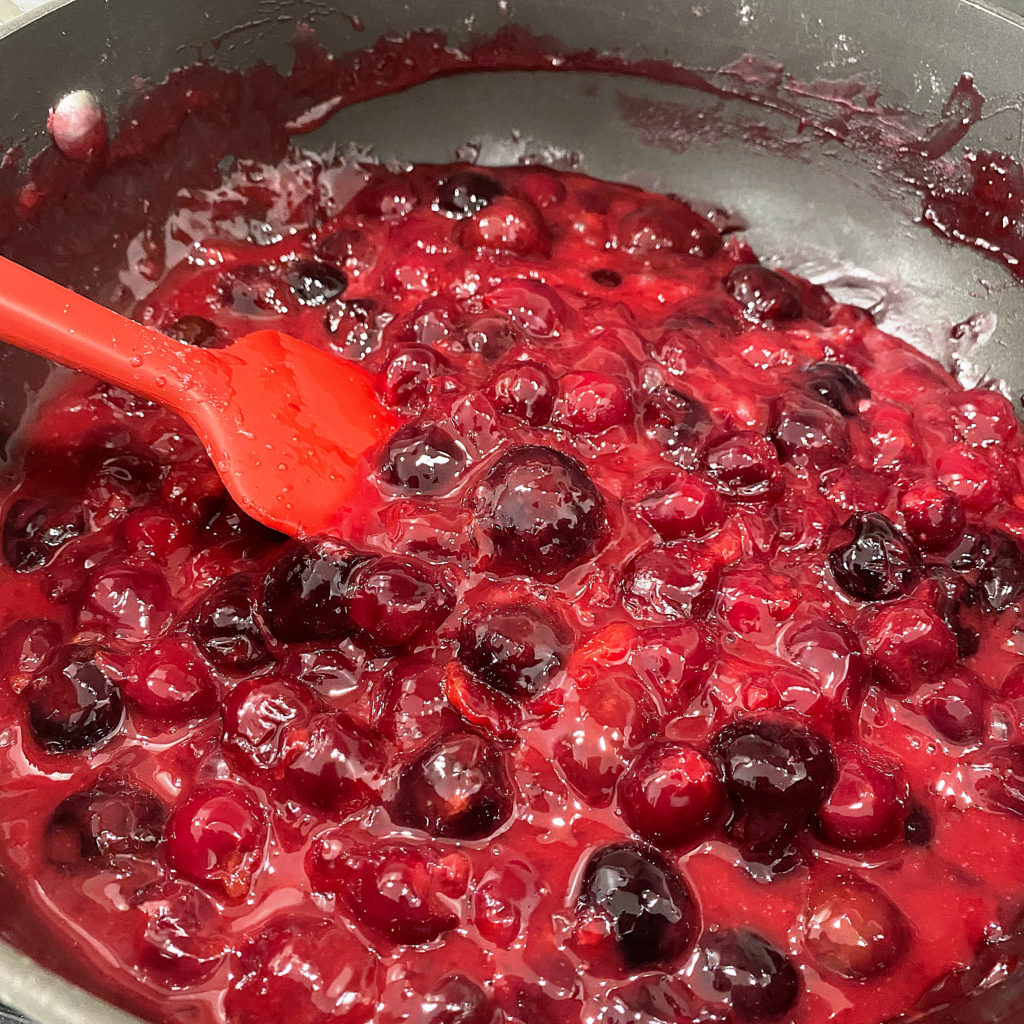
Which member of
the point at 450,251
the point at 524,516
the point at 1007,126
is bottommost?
the point at 524,516

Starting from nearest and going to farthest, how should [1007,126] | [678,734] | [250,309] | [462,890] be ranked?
[462,890]
[678,734]
[1007,126]
[250,309]

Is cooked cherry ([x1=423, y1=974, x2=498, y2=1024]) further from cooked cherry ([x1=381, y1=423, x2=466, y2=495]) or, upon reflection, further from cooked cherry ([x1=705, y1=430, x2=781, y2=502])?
cooked cherry ([x1=705, y1=430, x2=781, y2=502])

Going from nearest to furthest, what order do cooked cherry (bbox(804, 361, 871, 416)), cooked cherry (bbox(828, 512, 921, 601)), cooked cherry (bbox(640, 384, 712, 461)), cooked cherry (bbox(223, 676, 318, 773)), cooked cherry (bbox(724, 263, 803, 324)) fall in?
cooked cherry (bbox(223, 676, 318, 773)) → cooked cherry (bbox(828, 512, 921, 601)) → cooked cherry (bbox(640, 384, 712, 461)) → cooked cherry (bbox(804, 361, 871, 416)) → cooked cherry (bbox(724, 263, 803, 324))

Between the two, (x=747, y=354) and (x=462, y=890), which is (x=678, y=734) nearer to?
(x=462, y=890)

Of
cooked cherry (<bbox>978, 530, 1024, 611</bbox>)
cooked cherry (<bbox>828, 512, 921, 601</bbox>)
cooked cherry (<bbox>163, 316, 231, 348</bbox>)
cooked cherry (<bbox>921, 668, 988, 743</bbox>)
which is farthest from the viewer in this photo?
cooked cherry (<bbox>163, 316, 231, 348</bbox>)

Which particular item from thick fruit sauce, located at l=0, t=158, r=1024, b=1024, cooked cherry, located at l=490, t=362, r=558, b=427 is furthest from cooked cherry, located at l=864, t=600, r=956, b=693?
cooked cherry, located at l=490, t=362, r=558, b=427

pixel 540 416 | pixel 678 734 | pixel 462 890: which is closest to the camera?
pixel 462 890

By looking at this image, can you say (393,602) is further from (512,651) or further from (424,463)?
(424,463)

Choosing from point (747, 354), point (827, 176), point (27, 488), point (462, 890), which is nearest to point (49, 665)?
point (27, 488)
